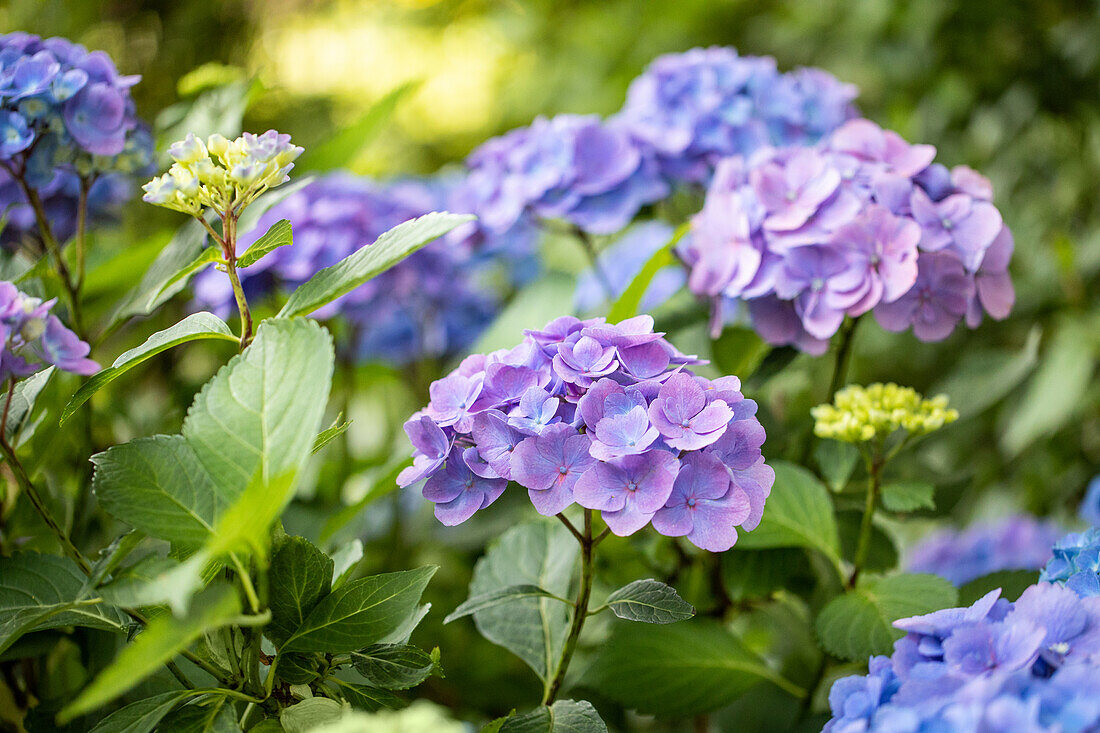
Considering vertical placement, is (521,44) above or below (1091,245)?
below

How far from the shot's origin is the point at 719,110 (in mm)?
869

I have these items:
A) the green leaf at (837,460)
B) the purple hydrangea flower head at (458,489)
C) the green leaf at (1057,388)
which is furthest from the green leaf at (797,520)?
the green leaf at (1057,388)

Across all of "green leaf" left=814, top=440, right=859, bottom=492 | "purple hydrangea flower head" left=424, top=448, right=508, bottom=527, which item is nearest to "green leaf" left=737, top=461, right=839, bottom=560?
"green leaf" left=814, top=440, right=859, bottom=492

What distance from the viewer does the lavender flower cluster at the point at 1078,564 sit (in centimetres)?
47

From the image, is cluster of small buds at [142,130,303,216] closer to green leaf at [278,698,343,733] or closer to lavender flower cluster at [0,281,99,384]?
lavender flower cluster at [0,281,99,384]

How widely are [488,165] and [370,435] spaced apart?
77 cm

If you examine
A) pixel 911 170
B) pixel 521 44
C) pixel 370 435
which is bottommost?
pixel 370 435

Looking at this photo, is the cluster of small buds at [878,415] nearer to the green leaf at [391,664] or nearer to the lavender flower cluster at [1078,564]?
the lavender flower cluster at [1078,564]

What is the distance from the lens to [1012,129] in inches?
65.1

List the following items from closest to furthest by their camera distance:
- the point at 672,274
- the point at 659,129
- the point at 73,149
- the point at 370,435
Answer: the point at 73,149 < the point at 659,129 < the point at 672,274 < the point at 370,435

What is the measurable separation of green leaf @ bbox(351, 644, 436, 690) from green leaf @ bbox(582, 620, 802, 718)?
22 cm

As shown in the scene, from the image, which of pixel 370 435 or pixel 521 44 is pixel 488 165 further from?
pixel 521 44

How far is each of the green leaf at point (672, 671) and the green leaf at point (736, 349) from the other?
27cm

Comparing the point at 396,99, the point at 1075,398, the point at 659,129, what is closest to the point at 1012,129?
the point at 1075,398
